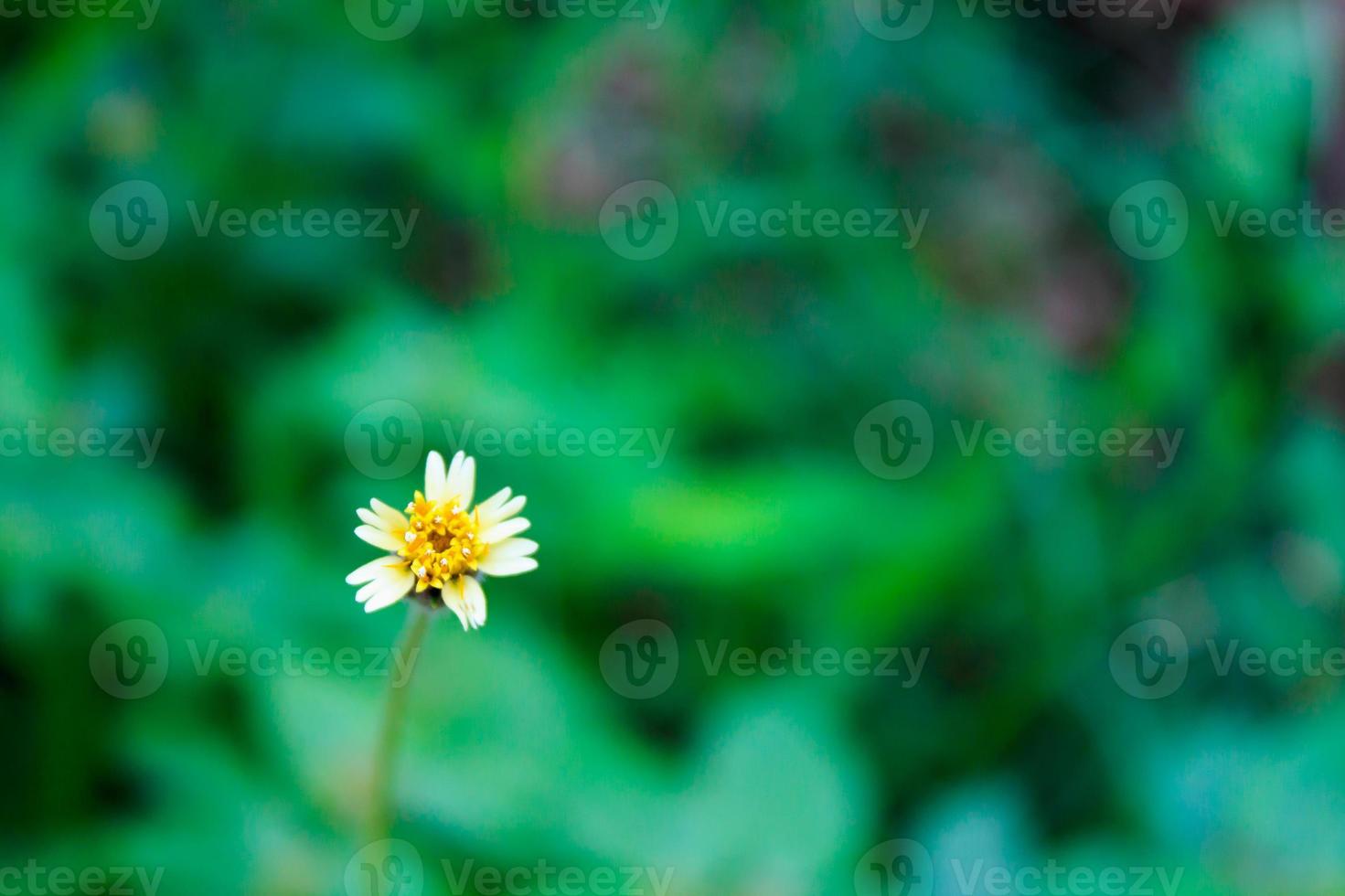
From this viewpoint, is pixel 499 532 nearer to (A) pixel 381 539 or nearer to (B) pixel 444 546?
(B) pixel 444 546

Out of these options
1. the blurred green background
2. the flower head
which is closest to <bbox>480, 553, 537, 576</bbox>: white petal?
the flower head

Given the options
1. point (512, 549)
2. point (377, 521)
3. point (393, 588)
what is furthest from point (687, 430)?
point (393, 588)

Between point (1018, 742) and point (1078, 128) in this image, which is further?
point (1078, 128)

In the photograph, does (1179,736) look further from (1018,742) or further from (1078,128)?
(1078,128)

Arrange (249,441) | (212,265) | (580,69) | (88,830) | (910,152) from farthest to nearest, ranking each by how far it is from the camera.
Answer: (910,152), (580,69), (212,265), (249,441), (88,830)

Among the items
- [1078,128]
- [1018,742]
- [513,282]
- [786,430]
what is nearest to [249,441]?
[513,282]

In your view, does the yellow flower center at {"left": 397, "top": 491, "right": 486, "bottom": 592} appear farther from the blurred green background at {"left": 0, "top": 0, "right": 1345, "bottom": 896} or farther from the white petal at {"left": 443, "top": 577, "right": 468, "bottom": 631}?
the blurred green background at {"left": 0, "top": 0, "right": 1345, "bottom": 896}

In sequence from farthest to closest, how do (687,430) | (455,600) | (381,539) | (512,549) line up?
(687,430) → (512,549) → (381,539) → (455,600)
